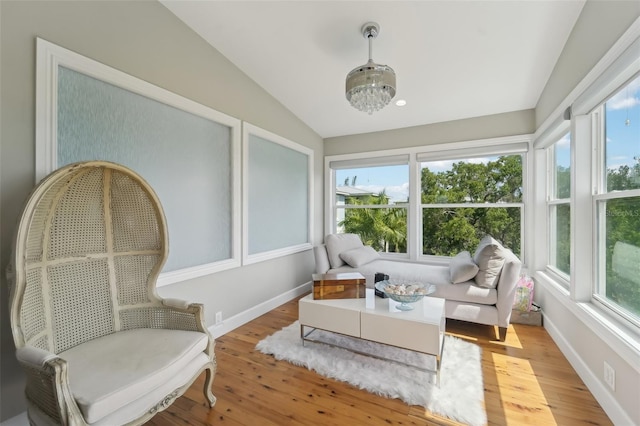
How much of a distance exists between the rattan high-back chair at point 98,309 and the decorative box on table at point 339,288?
95 centimetres

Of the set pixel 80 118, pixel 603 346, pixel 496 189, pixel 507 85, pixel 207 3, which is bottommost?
pixel 603 346

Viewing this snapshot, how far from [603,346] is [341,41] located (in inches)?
113

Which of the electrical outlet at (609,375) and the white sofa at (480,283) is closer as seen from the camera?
the electrical outlet at (609,375)

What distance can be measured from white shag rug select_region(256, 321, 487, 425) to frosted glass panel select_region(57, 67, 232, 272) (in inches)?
44.8

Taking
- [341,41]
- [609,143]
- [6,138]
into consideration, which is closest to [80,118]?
[6,138]

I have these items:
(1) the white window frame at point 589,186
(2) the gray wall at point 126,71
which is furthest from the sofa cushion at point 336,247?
(1) the white window frame at point 589,186

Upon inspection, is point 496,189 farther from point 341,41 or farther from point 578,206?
point 341,41

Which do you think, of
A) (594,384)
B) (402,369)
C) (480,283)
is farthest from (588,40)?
(402,369)

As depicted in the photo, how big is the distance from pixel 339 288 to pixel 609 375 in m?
1.73

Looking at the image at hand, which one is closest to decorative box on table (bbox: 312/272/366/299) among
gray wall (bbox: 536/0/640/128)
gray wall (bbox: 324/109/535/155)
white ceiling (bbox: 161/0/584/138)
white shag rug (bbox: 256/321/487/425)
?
white shag rug (bbox: 256/321/487/425)

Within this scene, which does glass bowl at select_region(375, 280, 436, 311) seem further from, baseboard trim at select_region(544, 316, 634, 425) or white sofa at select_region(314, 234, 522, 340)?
baseboard trim at select_region(544, 316, 634, 425)

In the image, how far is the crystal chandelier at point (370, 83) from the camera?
207 cm

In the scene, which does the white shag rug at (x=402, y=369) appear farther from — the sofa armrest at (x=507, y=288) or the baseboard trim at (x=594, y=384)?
the baseboard trim at (x=594, y=384)

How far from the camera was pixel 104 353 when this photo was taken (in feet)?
4.56
